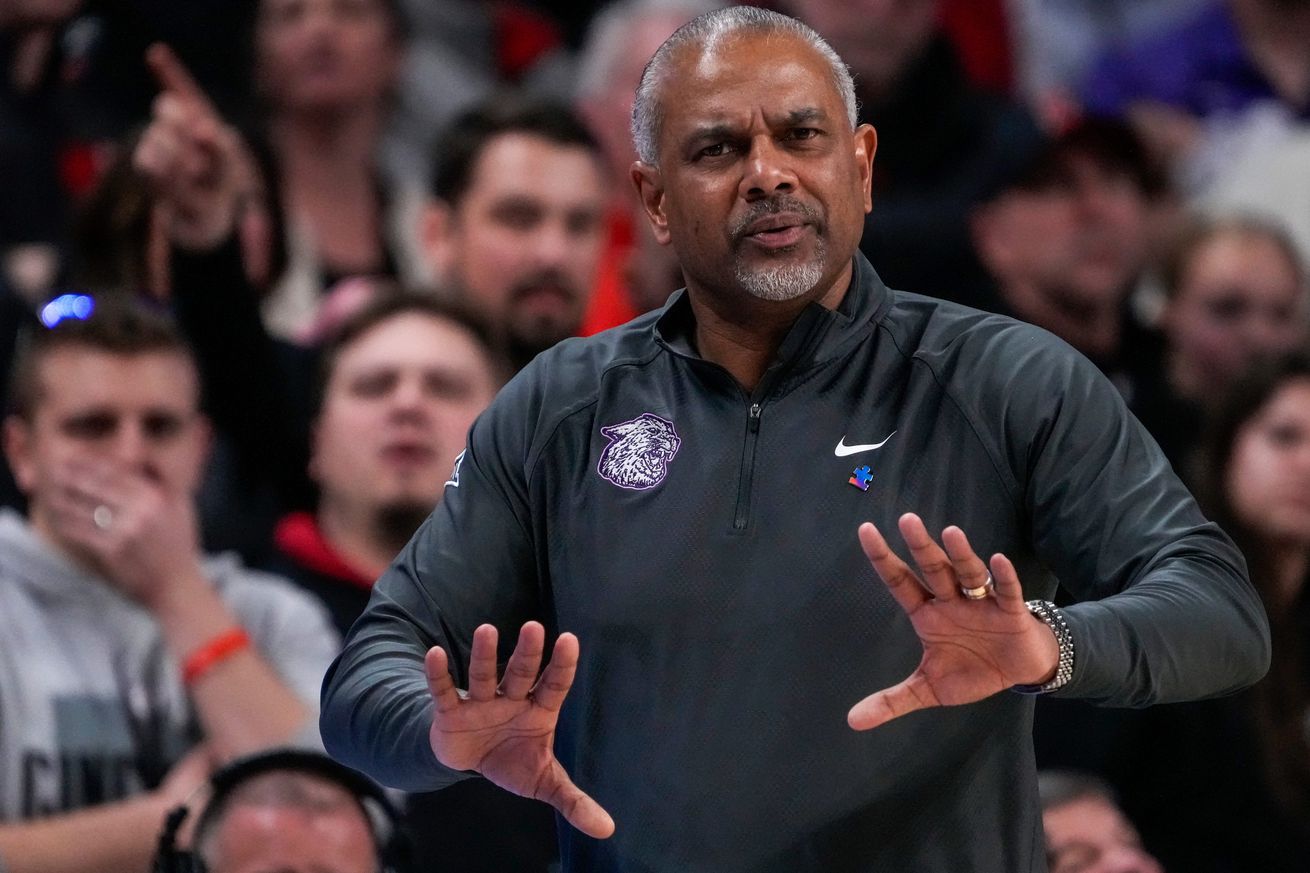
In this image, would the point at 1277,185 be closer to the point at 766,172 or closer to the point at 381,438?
the point at 381,438

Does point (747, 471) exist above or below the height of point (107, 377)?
above

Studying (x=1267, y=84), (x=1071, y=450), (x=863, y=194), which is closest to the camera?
(x=1071, y=450)

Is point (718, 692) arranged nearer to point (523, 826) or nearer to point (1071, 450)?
point (1071, 450)

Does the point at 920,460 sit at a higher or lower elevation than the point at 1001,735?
higher

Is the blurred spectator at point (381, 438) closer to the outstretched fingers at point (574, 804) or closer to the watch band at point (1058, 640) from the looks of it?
the outstretched fingers at point (574, 804)

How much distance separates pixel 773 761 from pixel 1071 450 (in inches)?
19.9

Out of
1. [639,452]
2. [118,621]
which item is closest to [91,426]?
[118,621]

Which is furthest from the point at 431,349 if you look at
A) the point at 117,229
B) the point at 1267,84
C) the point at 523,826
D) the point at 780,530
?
the point at 1267,84

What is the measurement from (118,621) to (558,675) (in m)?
2.38

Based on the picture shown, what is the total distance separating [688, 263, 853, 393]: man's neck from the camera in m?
2.67

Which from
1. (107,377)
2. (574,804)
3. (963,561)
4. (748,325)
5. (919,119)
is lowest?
(107,377)

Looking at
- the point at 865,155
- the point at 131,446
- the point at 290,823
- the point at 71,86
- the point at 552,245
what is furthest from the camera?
the point at 71,86

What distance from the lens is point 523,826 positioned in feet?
13.5

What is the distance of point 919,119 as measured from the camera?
6.42 m
